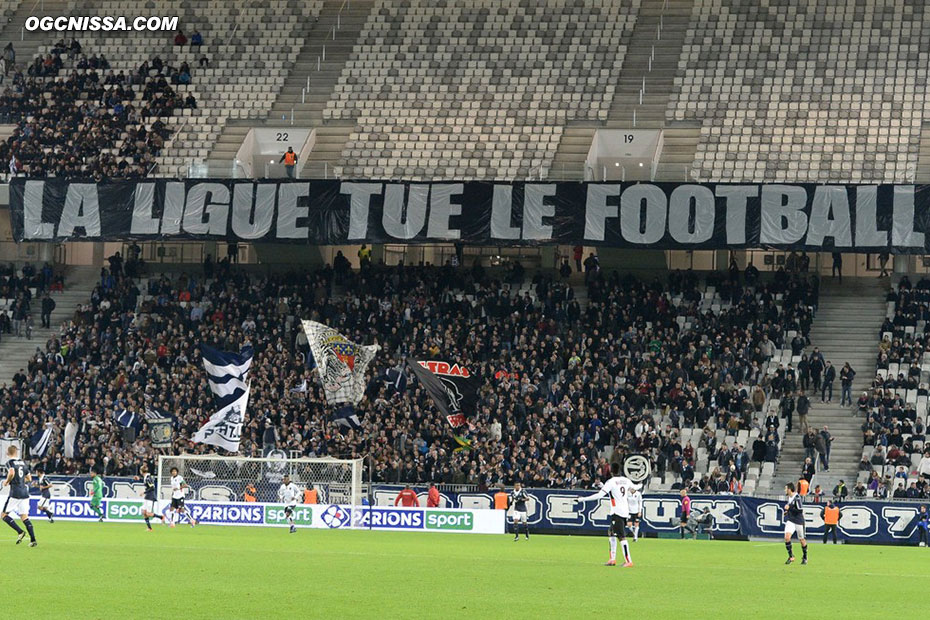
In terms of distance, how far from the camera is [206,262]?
60.3 m

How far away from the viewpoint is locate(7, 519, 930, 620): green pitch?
835 inches

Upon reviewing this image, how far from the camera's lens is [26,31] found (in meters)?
69.4

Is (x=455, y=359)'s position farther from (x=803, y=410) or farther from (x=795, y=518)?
(x=795, y=518)

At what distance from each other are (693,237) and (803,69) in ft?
38.1

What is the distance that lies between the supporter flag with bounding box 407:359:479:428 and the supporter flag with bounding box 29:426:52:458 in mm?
13196

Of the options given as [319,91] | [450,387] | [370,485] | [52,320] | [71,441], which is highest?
[319,91]

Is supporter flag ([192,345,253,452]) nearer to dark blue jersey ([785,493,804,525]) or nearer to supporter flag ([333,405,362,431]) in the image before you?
supporter flag ([333,405,362,431])

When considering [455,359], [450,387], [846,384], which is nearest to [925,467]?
[846,384]

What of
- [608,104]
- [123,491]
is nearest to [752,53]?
[608,104]

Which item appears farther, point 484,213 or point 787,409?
point 484,213

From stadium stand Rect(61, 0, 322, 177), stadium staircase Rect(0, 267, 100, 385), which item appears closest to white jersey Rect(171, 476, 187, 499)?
stadium staircase Rect(0, 267, 100, 385)

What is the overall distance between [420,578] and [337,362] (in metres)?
21.7

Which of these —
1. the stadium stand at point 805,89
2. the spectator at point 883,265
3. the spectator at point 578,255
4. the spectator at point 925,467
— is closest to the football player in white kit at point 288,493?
the spectator at point 578,255

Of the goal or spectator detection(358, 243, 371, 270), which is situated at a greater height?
spectator detection(358, 243, 371, 270)
